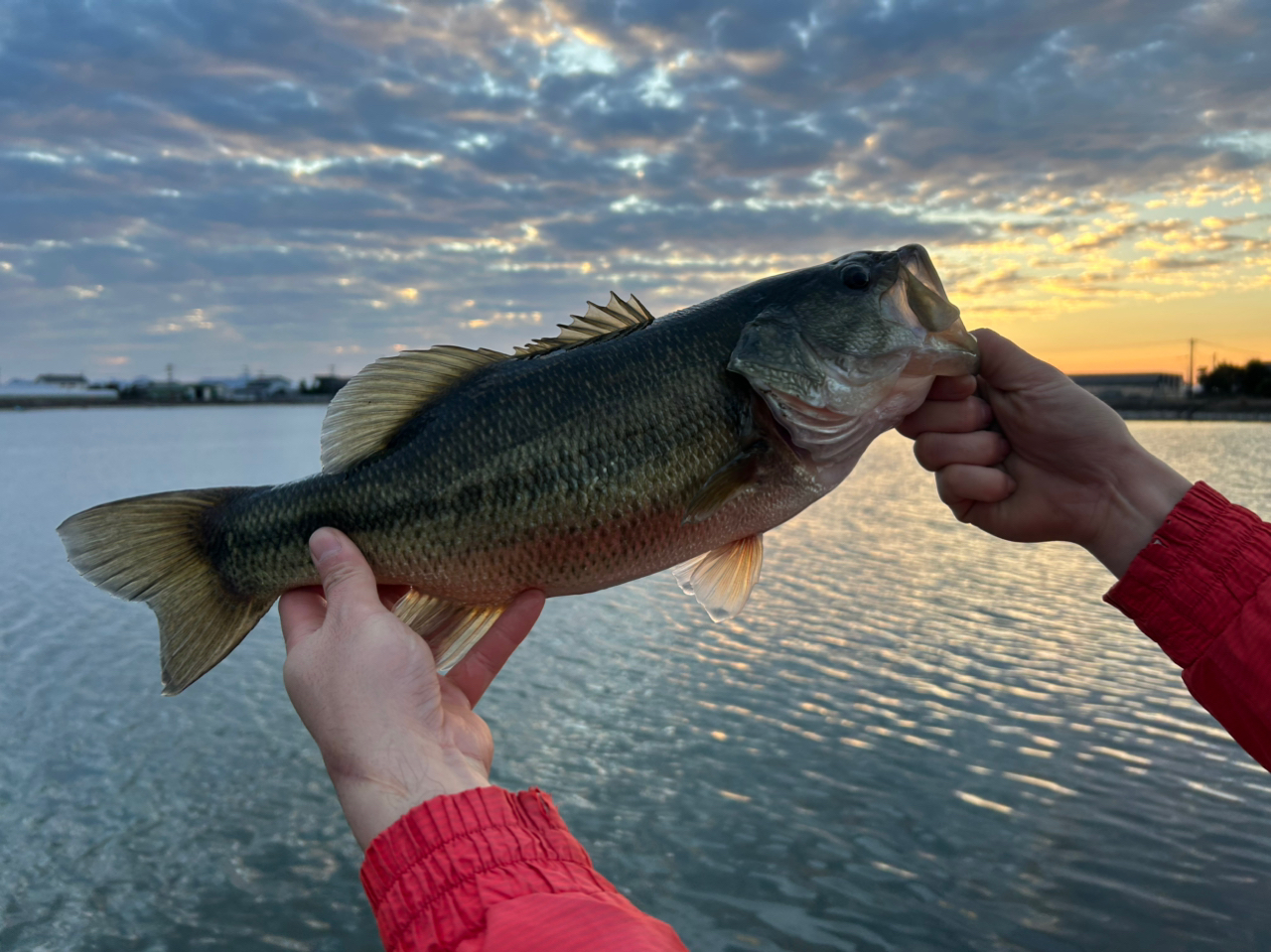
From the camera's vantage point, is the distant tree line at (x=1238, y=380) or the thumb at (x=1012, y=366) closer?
the thumb at (x=1012, y=366)

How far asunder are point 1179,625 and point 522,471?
2.33 metres

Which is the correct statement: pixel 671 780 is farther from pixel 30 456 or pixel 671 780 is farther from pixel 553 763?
pixel 30 456

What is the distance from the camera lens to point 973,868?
743cm

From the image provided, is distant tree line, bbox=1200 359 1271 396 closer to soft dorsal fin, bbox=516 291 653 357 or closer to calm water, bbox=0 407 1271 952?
calm water, bbox=0 407 1271 952

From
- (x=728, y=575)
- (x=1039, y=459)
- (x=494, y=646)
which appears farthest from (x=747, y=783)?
(x=494, y=646)

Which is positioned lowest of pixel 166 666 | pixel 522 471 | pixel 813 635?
pixel 813 635

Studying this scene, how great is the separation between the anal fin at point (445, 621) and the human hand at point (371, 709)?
38cm

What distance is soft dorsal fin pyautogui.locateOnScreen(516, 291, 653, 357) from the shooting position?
3301 mm

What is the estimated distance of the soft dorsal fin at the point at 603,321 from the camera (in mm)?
3301

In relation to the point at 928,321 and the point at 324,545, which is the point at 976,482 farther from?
the point at 324,545

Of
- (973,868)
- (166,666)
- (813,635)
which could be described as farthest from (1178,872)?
(166,666)

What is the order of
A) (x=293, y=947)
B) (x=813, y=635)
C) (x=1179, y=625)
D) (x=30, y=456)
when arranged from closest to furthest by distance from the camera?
1. (x=1179, y=625)
2. (x=293, y=947)
3. (x=813, y=635)
4. (x=30, y=456)

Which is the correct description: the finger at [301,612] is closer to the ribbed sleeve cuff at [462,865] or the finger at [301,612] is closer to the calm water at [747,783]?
the ribbed sleeve cuff at [462,865]

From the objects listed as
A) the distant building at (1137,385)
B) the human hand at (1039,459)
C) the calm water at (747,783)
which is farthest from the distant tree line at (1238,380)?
the human hand at (1039,459)
